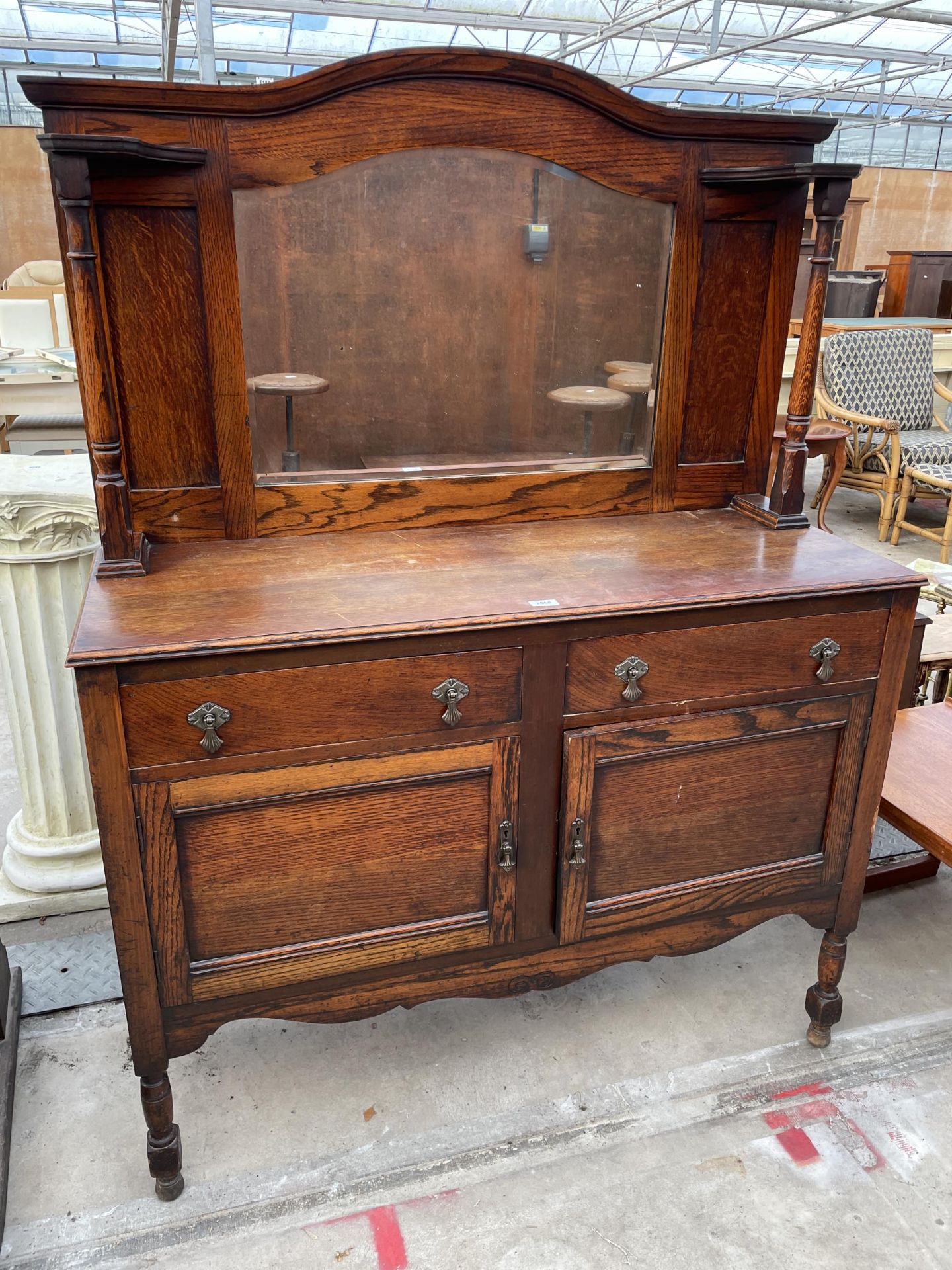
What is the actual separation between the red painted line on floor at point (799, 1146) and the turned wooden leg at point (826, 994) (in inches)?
9.8

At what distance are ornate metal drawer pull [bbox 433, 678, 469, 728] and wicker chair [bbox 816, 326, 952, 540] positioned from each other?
4.63 metres

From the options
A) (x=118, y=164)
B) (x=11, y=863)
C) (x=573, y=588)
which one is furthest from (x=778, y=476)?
(x=11, y=863)

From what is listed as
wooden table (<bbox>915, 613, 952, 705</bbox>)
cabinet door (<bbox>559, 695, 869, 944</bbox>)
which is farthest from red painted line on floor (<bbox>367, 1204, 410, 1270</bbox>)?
wooden table (<bbox>915, 613, 952, 705</bbox>)

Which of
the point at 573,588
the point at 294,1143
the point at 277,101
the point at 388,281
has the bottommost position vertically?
the point at 294,1143

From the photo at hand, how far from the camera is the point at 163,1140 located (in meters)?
1.74

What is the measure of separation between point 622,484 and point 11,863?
1894 millimetres

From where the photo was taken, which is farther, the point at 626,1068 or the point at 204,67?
the point at 204,67

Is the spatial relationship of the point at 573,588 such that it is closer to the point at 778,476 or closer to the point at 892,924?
the point at 778,476

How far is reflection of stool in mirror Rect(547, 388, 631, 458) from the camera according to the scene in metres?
2.11

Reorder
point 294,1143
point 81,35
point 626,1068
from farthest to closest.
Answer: point 81,35, point 626,1068, point 294,1143

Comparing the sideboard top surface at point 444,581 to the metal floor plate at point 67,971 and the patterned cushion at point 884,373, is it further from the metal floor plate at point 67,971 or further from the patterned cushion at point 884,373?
Answer: the patterned cushion at point 884,373

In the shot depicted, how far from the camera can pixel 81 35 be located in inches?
434

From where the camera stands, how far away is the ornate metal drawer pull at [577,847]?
1.80 m

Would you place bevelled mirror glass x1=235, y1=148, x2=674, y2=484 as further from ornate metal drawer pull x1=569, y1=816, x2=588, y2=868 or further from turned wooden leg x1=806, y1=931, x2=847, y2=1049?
turned wooden leg x1=806, y1=931, x2=847, y2=1049
